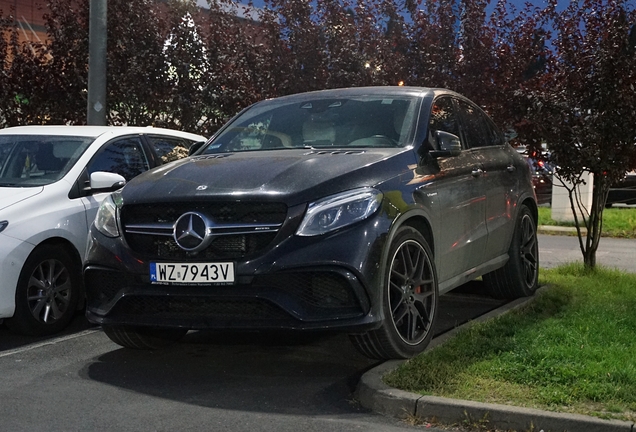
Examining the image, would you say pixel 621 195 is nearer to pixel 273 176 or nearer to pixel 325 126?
pixel 325 126

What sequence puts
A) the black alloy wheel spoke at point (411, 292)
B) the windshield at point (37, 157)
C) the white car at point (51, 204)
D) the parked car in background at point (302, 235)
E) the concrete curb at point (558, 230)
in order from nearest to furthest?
the parked car in background at point (302, 235) < the black alloy wheel spoke at point (411, 292) < the white car at point (51, 204) < the windshield at point (37, 157) < the concrete curb at point (558, 230)

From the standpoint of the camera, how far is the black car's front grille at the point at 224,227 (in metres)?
5.65

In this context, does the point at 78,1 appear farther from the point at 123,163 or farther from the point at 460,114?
the point at 460,114

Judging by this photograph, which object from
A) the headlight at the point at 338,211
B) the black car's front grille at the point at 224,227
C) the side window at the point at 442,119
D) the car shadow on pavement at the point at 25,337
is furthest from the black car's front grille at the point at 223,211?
the car shadow on pavement at the point at 25,337

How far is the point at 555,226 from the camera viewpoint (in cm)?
1827

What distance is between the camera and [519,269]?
8.34m

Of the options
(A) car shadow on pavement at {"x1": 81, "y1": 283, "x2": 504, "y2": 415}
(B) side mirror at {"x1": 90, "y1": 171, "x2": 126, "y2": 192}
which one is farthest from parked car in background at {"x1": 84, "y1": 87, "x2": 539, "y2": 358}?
(B) side mirror at {"x1": 90, "y1": 171, "x2": 126, "y2": 192}

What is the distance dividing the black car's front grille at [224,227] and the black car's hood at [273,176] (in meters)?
0.06

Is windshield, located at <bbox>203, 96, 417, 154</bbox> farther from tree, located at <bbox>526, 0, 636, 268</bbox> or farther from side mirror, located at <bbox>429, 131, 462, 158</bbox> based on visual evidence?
tree, located at <bbox>526, 0, 636, 268</bbox>

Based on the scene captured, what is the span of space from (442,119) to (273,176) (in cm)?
193

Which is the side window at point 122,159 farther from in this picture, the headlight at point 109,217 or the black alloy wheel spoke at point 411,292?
the black alloy wheel spoke at point 411,292

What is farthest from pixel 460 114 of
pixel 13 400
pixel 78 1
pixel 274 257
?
pixel 78 1

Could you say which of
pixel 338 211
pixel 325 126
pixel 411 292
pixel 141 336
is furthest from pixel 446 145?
pixel 141 336

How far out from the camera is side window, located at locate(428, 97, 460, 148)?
7.00 m
